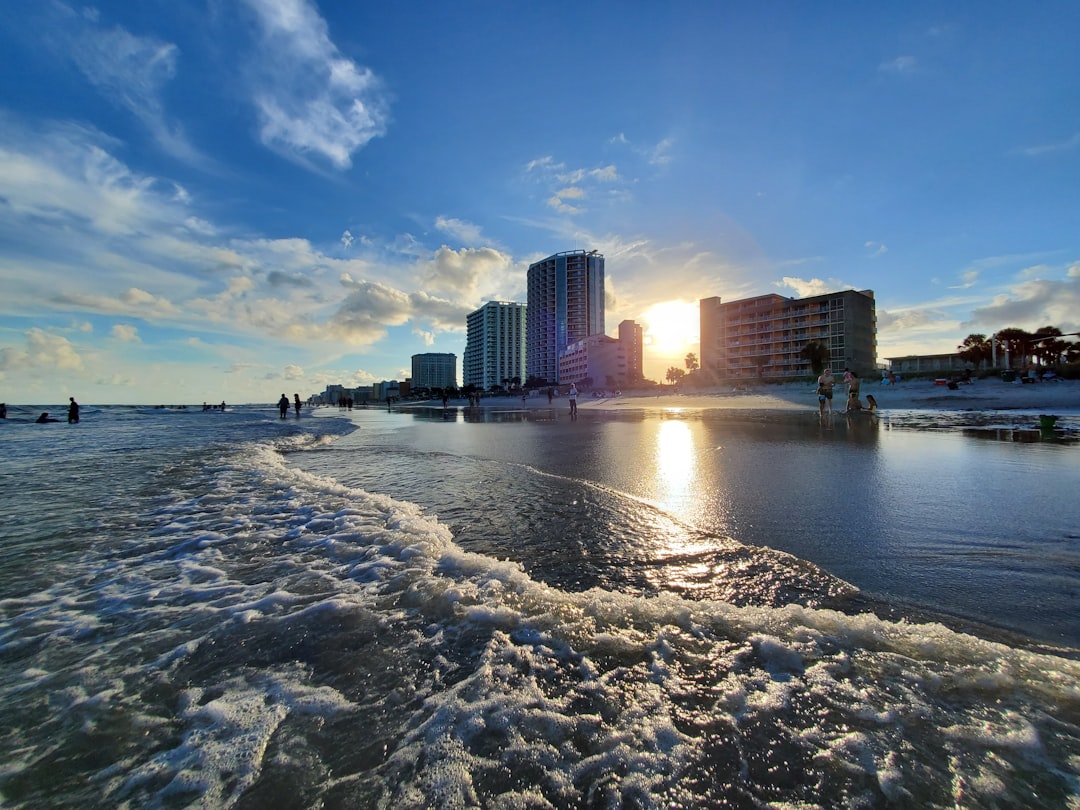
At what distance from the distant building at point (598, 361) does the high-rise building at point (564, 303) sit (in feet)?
26.1

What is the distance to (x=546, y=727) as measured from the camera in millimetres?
2027

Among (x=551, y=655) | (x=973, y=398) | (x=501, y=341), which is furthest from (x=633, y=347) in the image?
(x=551, y=655)

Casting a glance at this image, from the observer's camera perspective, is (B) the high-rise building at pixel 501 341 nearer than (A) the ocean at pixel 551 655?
No

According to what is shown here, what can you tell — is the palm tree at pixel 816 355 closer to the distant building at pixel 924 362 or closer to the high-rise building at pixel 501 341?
the distant building at pixel 924 362

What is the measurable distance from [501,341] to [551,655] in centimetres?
15793

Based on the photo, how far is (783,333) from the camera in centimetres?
8656

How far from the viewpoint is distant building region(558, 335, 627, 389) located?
4764 inches

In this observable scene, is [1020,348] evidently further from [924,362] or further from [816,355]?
[816,355]

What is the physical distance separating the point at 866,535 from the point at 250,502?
8314 mm

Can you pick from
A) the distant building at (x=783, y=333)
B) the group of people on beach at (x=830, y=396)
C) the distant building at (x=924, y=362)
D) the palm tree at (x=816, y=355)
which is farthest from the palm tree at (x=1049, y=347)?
the group of people on beach at (x=830, y=396)

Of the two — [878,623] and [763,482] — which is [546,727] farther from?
[763,482]

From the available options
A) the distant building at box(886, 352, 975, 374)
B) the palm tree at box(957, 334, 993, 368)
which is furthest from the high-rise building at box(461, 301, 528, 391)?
the palm tree at box(957, 334, 993, 368)

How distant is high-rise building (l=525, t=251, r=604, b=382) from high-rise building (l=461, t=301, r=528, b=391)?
15983mm

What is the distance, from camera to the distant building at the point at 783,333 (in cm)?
7869
